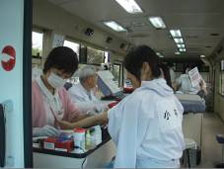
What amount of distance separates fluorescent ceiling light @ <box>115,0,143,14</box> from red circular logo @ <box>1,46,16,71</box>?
2735mm

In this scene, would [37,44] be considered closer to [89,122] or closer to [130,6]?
[130,6]

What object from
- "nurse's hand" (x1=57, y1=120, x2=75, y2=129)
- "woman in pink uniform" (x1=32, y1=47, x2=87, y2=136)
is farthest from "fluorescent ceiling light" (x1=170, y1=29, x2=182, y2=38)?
"nurse's hand" (x1=57, y1=120, x2=75, y2=129)

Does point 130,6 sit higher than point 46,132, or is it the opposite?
point 130,6

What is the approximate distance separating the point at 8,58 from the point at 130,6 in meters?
3.01

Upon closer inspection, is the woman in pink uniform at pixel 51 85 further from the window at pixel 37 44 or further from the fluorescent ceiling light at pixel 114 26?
the fluorescent ceiling light at pixel 114 26

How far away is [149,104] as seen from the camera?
60.7 inches

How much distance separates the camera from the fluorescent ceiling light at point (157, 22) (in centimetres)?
473

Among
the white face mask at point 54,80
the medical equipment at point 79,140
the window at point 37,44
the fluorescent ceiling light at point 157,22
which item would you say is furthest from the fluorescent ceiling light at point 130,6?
the medical equipment at point 79,140

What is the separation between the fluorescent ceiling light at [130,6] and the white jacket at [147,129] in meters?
2.42

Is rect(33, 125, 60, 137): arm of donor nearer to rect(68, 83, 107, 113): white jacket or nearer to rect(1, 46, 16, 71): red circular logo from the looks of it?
rect(1, 46, 16, 71): red circular logo

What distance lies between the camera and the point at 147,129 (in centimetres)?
153

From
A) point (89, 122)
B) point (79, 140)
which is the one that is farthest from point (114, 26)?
point (79, 140)

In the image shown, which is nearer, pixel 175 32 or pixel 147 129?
pixel 147 129

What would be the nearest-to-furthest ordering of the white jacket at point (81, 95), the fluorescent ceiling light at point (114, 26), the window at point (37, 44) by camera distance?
1. the white jacket at point (81, 95)
2. the window at point (37, 44)
3. the fluorescent ceiling light at point (114, 26)
